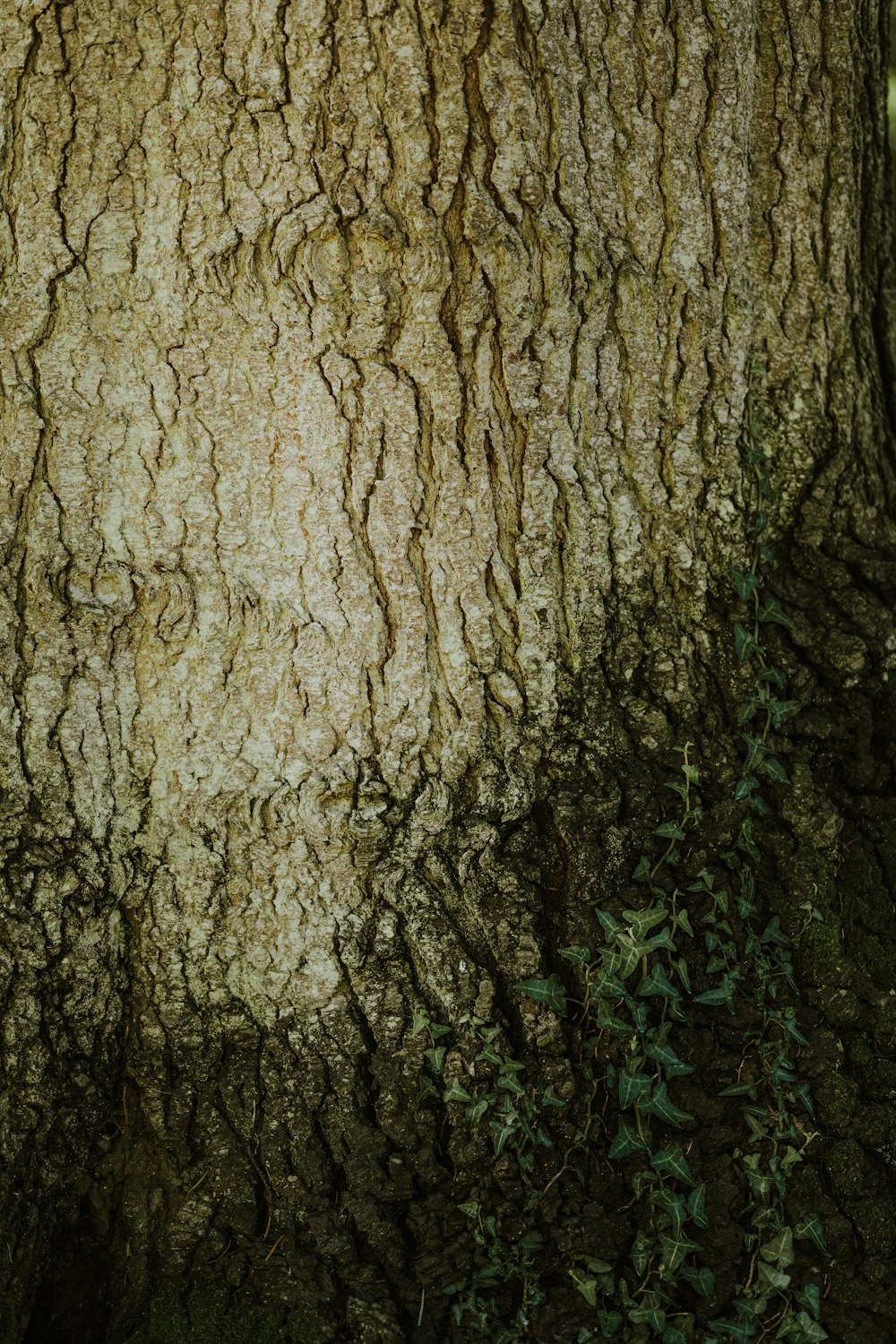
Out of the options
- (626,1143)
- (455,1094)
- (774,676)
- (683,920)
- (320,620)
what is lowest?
(626,1143)

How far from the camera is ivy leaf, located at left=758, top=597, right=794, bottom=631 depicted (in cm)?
233

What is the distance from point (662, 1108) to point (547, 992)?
33 centimetres

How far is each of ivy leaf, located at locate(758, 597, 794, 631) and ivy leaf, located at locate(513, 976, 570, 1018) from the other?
36.9 inches

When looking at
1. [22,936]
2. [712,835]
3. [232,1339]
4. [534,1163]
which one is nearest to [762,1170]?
[534,1163]

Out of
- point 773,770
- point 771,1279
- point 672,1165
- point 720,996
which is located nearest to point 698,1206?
point 672,1165

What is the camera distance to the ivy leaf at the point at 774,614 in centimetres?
233

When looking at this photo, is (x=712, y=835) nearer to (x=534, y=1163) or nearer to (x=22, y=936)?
(x=534, y=1163)

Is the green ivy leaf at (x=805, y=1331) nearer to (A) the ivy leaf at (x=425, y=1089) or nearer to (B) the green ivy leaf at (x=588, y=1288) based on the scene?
(B) the green ivy leaf at (x=588, y=1288)

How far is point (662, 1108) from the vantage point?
206 centimetres

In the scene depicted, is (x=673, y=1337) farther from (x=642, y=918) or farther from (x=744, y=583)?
(x=744, y=583)

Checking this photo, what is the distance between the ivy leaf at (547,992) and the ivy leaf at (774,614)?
938mm

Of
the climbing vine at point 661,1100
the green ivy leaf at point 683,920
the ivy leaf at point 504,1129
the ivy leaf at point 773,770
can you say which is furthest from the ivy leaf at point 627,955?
the ivy leaf at point 773,770

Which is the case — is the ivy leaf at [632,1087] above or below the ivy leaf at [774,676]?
below

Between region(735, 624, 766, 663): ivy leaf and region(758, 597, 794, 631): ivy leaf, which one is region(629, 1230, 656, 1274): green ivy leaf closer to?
region(735, 624, 766, 663): ivy leaf
